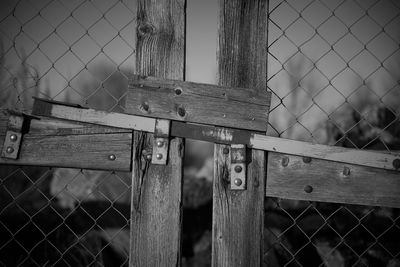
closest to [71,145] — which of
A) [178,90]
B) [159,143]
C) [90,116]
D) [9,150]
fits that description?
[90,116]

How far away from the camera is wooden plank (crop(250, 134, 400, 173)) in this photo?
1.11 metres

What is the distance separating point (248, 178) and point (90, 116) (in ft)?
2.16

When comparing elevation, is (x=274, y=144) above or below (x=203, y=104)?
below

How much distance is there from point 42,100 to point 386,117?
3205mm

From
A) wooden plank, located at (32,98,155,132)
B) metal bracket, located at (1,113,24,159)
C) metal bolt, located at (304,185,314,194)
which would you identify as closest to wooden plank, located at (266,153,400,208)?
metal bolt, located at (304,185,314,194)

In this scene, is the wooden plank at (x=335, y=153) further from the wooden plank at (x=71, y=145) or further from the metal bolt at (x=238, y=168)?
the wooden plank at (x=71, y=145)

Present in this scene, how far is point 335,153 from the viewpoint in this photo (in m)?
1.11

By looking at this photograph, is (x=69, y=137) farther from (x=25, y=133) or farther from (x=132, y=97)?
(x=132, y=97)

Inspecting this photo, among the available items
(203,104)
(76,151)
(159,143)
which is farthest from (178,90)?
(76,151)

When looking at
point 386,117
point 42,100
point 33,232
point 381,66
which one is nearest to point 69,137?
point 42,100

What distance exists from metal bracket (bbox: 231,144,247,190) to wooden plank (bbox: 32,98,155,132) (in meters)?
0.33

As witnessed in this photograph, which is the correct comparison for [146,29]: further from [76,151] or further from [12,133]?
[12,133]

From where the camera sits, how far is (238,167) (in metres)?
1.11

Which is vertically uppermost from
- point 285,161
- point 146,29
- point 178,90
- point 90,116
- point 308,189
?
point 146,29
